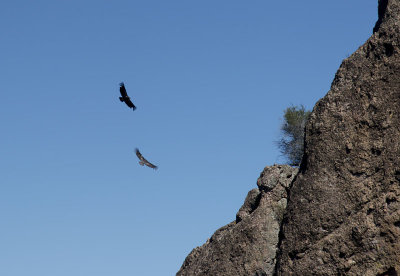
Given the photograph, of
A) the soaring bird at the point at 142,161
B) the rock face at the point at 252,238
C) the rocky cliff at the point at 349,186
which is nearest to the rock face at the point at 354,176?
the rocky cliff at the point at 349,186

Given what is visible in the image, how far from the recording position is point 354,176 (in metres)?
13.8

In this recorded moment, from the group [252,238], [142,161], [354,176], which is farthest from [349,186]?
[142,161]

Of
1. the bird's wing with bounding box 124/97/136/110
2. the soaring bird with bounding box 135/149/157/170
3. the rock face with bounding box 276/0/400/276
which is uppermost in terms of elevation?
the bird's wing with bounding box 124/97/136/110

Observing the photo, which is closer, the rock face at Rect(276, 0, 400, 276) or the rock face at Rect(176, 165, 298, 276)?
the rock face at Rect(276, 0, 400, 276)

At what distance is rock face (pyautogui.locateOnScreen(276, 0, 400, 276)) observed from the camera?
13312 millimetres

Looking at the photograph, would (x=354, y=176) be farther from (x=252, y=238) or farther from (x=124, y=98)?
(x=124, y=98)

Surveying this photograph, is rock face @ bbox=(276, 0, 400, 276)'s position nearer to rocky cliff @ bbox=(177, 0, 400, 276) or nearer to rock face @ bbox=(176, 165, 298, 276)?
rocky cliff @ bbox=(177, 0, 400, 276)

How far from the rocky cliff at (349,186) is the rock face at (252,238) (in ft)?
0.09

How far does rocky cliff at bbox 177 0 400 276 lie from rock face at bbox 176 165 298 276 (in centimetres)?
3

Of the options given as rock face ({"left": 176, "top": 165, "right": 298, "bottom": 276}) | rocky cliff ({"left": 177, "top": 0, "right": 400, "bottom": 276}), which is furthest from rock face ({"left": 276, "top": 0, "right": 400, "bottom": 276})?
rock face ({"left": 176, "top": 165, "right": 298, "bottom": 276})

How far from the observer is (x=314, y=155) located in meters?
14.3

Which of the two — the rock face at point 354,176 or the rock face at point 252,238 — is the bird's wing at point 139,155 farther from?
the rock face at point 354,176

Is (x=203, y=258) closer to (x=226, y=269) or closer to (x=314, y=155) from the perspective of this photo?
(x=226, y=269)

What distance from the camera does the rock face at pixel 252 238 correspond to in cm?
1494
